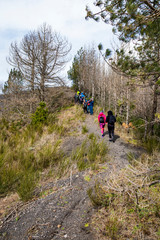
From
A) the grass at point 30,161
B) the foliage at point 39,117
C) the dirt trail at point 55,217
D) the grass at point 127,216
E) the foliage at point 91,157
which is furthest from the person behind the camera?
the foliage at point 39,117


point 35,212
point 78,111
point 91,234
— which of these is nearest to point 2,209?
point 35,212

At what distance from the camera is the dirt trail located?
242 centimetres

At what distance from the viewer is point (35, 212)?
2.94m

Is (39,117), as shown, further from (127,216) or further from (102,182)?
(127,216)

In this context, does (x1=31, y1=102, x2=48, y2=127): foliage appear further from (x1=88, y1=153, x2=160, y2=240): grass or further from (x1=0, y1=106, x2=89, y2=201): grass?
A: (x1=88, y1=153, x2=160, y2=240): grass

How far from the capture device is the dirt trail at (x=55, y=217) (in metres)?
2.42

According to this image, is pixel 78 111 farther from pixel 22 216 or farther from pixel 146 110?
pixel 22 216

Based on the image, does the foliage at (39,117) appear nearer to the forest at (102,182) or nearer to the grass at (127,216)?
the forest at (102,182)

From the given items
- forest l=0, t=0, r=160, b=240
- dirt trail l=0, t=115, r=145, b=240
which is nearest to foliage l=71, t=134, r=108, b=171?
forest l=0, t=0, r=160, b=240

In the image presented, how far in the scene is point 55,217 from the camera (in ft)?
9.10

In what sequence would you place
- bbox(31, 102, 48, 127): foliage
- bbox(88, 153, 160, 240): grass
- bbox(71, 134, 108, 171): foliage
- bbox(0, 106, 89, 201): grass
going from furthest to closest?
bbox(31, 102, 48, 127): foliage → bbox(71, 134, 108, 171): foliage → bbox(0, 106, 89, 201): grass → bbox(88, 153, 160, 240): grass

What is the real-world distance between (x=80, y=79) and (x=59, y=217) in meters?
21.0

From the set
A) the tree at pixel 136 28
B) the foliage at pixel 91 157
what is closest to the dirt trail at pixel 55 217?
the foliage at pixel 91 157

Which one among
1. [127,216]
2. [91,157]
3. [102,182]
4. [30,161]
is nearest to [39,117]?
[30,161]
